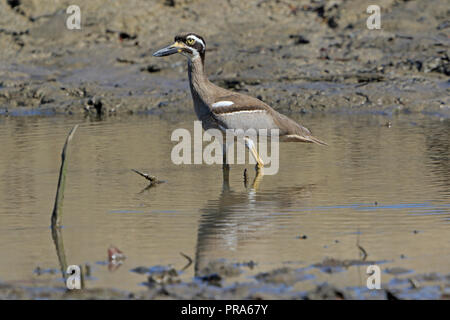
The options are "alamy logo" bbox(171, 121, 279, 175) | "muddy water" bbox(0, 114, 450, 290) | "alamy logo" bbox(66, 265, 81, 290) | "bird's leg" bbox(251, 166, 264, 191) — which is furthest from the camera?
"alamy logo" bbox(171, 121, 279, 175)

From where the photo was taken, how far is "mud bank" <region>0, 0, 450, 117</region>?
15961 millimetres

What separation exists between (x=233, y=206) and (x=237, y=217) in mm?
529

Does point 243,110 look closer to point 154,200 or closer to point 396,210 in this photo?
point 154,200

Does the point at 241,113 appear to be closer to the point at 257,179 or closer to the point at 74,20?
the point at 257,179

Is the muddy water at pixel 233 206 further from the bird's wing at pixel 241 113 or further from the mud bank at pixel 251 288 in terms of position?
the bird's wing at pixel 241 113

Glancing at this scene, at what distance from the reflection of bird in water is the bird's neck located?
101 cm

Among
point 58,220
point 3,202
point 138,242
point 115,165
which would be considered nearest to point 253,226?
point 138,242

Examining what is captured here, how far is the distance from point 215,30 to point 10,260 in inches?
488

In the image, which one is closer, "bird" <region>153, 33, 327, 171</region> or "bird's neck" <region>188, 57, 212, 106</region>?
"bird" <region>153, 33, 327, 171</region>

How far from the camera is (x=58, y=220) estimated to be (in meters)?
7.66

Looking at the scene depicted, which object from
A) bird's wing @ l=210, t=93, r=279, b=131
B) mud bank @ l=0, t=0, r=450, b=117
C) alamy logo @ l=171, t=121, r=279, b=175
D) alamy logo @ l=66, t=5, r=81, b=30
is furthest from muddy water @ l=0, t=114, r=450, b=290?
alamy logo @ l=66, t=5, r=81, b=30

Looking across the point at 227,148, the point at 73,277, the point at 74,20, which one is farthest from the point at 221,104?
the point at 74,20

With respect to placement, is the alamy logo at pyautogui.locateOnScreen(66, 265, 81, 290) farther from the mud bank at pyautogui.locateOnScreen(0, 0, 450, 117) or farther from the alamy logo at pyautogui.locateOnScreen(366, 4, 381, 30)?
the alamy logo at pyautogui.locateOnScreen(366, 4, 381, 30)

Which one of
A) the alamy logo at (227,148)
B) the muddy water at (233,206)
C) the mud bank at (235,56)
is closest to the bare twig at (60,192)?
the muddy water at (233,206)
